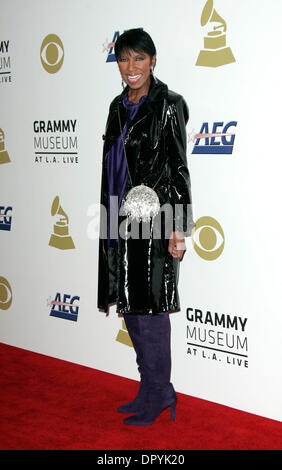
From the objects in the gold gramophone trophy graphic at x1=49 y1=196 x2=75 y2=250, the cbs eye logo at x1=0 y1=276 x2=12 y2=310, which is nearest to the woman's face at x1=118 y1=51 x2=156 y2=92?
the gold gramophone trophy graphic at x1=49 y1=196 x2=75 y2=250

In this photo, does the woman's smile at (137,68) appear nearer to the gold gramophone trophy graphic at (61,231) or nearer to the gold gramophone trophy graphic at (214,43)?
the gold gramophone trophy graphic at (214,43)

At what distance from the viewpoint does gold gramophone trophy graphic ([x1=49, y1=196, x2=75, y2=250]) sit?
337 centimetres

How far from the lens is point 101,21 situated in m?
3.04

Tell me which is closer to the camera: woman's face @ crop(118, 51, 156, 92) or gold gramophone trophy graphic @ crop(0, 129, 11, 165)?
woman's face @ crop(118, 51, 156, 92)

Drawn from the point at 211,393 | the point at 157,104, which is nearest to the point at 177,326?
the point at 211,393

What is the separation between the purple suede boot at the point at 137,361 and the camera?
102 inches

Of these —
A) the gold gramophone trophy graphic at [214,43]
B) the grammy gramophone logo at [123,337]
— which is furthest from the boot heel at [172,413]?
the gold gramophone trophy graphic at [214,43]

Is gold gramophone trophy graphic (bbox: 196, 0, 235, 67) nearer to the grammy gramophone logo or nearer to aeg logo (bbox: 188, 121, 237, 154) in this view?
aeg logo (bbox: 188, 121, 237, 154)

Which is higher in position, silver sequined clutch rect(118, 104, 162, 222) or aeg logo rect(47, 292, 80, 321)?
silver sequined clutch rect(118, 104, 162, 222)

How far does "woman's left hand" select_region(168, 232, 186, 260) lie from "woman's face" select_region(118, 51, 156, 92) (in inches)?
25.6

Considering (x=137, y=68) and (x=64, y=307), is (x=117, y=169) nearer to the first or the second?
(x=137, y=68)

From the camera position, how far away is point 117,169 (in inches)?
102

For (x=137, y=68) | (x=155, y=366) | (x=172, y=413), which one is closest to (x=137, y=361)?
(x=155, y=366)

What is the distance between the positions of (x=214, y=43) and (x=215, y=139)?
0.42 metres
